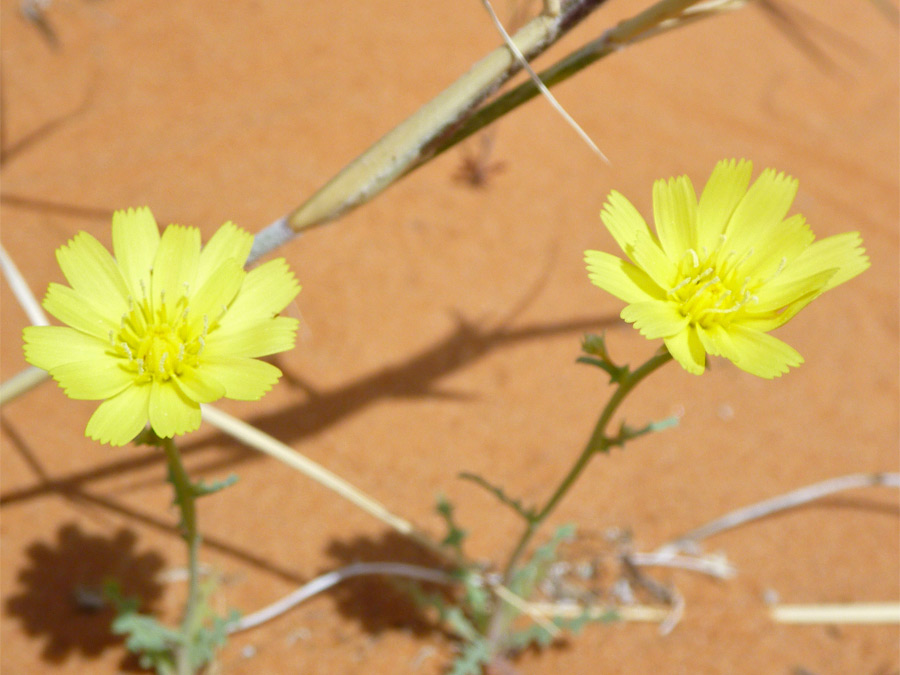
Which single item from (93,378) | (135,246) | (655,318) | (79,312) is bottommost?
(655,318)

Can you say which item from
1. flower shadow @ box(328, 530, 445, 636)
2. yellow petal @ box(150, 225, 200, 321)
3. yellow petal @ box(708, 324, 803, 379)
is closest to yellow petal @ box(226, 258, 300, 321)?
yellow petal @ box(150, 225, 200, 321)

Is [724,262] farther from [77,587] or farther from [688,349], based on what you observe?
[77,587]

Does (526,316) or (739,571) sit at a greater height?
(526,316)

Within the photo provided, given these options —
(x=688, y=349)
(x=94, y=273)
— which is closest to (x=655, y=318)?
(x=688, y=349)

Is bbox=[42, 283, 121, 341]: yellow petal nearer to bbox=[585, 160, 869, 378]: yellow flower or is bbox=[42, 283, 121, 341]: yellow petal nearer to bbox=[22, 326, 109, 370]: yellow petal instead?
bbox=[22, 326, 109, 370]: yellow petal

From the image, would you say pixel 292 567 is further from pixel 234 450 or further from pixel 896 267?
pixel 896 267

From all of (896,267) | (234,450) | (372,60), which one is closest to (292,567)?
(234,450)

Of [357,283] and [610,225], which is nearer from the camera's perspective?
[610,225]
